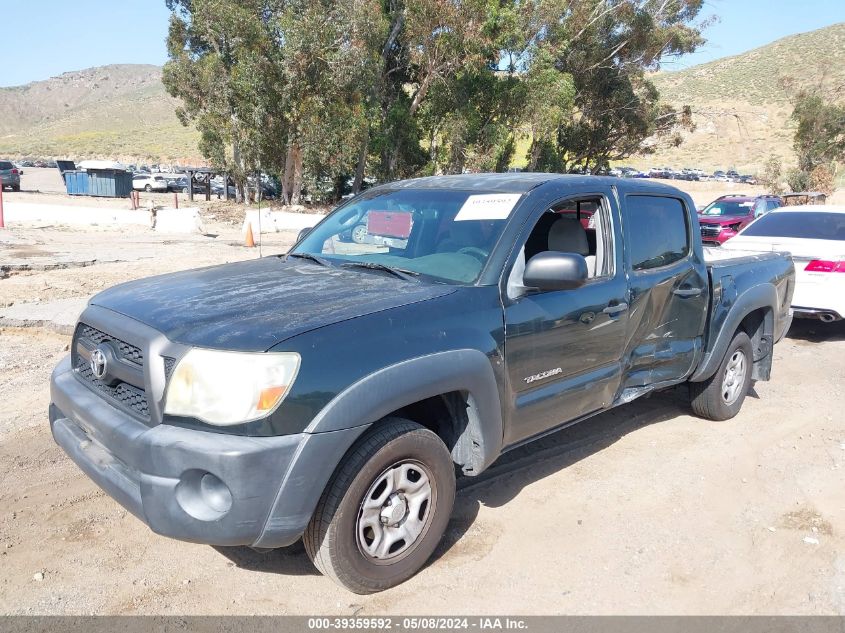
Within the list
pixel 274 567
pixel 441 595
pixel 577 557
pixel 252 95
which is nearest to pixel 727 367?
pixel 577 557

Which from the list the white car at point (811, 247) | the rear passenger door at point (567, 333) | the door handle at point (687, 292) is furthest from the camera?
the white car at point (811, 247)

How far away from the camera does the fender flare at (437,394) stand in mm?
2781

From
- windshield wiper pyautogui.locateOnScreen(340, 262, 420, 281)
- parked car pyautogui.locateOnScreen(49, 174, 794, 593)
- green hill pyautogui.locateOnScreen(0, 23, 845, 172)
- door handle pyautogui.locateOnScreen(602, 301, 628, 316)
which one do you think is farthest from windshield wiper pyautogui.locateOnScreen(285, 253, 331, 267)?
green hill pyautogui.locateOnScreen(0, 23, 845, 172)

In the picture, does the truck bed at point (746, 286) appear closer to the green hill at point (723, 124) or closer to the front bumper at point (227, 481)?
the front bumper at point (227, 481)

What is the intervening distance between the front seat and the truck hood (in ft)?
3.81

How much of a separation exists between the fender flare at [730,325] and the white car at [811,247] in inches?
83.5

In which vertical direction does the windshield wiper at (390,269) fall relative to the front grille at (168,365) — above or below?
above

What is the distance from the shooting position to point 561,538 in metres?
3.78

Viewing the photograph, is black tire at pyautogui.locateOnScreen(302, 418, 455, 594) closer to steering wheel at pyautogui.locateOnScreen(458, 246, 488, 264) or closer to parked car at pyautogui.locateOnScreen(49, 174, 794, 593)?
parked car at pyautogui.locateOnScreen(49, 174, 794, 593)

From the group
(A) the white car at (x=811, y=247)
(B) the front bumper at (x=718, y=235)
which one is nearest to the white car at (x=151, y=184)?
(B) the front bumper at (x=718, y=235)

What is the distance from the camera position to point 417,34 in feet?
82.9

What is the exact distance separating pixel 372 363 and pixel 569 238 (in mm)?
1947

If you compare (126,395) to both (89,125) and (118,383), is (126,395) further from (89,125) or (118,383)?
(89,125)

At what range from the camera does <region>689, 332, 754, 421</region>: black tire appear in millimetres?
5488
